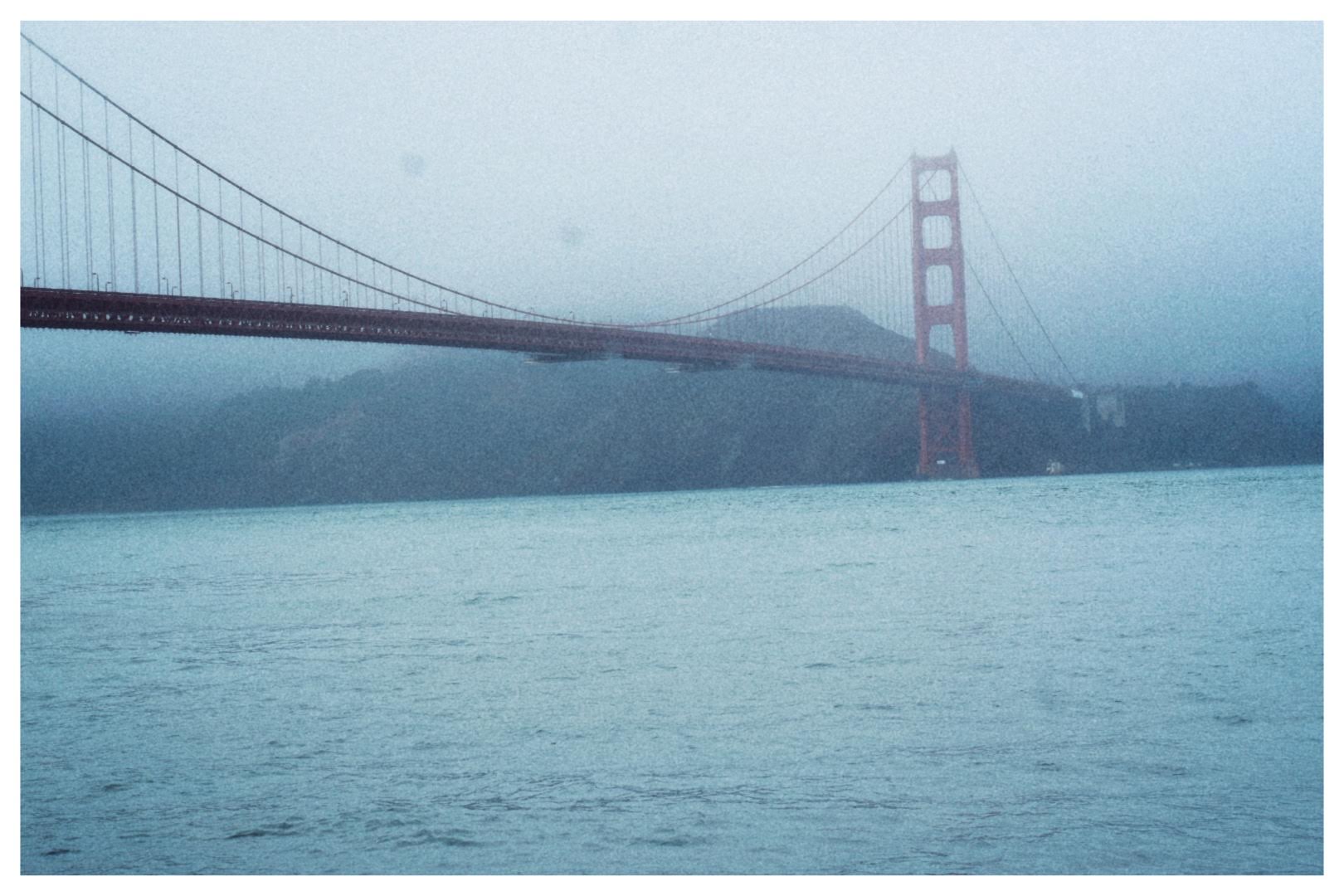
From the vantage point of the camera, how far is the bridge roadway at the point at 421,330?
1941cm

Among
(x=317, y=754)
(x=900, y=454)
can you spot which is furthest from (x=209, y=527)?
(x=317, y=754)

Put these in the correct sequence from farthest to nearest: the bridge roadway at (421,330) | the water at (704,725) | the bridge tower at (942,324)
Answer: the bridge tower at (942,324) → the bridge roadway at (421,330) → the water at (704,725)

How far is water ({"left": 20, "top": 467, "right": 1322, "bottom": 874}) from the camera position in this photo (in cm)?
441

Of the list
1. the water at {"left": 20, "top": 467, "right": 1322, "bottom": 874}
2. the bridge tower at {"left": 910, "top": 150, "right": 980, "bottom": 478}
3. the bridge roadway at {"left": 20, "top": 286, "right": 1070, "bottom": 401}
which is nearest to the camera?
the water at {"left": 20, "top": 467, "right": 1322, "bottom": 874}

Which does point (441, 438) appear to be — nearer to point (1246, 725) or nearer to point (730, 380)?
point (730, 380)

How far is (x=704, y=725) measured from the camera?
6.23 metres

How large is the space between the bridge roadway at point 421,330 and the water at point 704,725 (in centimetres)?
586

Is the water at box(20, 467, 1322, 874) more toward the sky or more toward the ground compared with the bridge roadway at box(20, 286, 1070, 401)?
more toward the ground

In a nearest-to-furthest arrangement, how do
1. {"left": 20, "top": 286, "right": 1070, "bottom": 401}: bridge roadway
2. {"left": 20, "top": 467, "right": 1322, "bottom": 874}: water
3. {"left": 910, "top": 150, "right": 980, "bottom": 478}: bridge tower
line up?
{"left": 20, "top": 467, "right": 1322, "bottom": 874}: water
{"left": 20, "top": 286, "right": 1070, "bottom": 401}: bridge roadway
{"left": 910, "top": 150, "right": 980, "bottom": 478}: bridge tower

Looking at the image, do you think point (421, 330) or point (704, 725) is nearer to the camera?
point (704, 725)

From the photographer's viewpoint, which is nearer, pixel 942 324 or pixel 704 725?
pixel 704 725

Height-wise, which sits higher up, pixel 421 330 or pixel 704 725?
pixel 421 330

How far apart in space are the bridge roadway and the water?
231 inches

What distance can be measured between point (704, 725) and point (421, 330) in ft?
63.1
